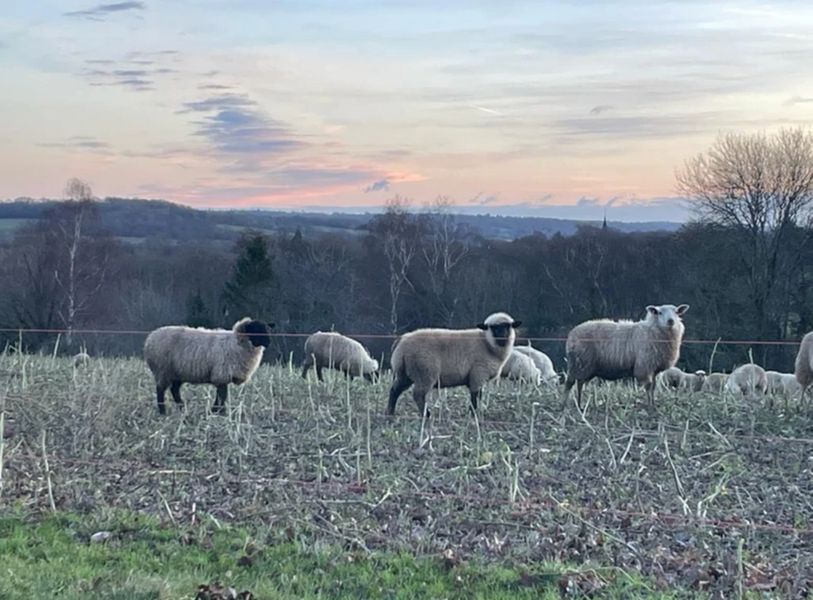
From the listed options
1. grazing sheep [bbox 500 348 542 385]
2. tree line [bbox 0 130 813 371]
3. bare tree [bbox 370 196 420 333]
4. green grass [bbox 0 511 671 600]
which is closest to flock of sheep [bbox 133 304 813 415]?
grazing sheep [bbox 500 348 542 385]

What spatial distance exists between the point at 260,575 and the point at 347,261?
52442 millimetres

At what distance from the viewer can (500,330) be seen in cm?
1452

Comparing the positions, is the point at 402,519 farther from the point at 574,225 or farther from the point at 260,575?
the point at 574,225

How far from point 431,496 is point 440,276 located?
49606 millimetres

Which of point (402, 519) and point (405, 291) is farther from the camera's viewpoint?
point (405, 291)

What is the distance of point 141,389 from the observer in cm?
1602

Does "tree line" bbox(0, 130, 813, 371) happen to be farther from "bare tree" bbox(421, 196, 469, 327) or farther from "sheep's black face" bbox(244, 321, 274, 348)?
"sheep's black face" bbox(244, 321, 274, 348)

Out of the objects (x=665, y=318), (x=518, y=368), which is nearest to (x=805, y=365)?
(x=665, y=318)

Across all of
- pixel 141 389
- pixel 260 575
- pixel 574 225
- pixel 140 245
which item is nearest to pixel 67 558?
pixel 260 575

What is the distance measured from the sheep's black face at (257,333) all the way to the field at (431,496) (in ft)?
5.10

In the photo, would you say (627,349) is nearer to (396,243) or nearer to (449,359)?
(449,359)

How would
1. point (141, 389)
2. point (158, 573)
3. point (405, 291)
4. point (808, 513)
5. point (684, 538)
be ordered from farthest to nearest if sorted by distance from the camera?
point (405, 291), point (141, 389), point (808, 513), point (684, 538), point (158, 573)

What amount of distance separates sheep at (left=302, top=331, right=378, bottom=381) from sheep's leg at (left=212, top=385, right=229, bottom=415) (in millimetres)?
6591

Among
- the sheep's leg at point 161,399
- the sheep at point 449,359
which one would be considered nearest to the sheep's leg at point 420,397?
the sheep at point 449,359
